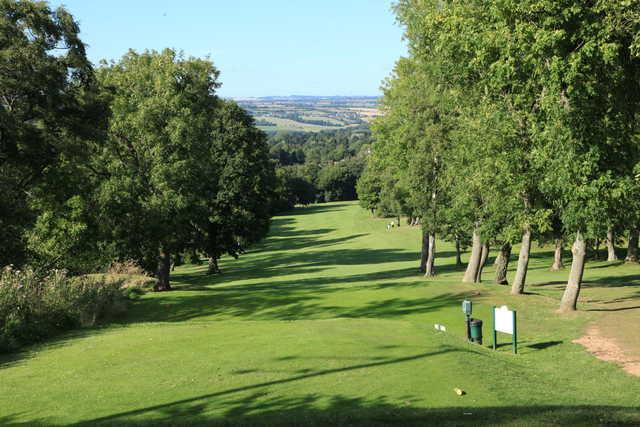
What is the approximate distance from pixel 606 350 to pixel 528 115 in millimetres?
8406

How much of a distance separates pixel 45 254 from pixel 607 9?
2314 cm

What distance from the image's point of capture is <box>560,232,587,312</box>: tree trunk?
21656 millimetres

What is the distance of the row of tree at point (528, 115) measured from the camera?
56.0ft

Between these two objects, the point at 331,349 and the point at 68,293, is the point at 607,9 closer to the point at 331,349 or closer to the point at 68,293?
the point at 331,349

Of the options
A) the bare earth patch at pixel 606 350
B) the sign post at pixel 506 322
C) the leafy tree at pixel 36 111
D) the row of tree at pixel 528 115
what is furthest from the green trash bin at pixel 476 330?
the leafy tree at pixel 36 111

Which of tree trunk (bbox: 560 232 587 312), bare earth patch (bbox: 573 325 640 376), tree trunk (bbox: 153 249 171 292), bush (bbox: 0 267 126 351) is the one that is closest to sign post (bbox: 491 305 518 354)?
bare earth patch (bbox: 573 325 640 376)

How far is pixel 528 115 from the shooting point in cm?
2098

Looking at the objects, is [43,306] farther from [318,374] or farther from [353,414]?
[353,414]

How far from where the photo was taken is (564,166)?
18000 millimetres

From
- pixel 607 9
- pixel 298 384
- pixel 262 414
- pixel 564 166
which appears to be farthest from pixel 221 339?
pixel 607 9

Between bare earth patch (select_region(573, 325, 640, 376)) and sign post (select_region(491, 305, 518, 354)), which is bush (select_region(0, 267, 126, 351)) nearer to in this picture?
sign post (select_region(491, 305, 518, 354))

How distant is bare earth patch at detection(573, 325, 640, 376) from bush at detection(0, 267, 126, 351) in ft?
48.6

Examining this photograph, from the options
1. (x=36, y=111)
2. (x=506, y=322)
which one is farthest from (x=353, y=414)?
(x=36, y=111)

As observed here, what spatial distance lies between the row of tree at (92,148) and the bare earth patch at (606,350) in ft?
64.3
